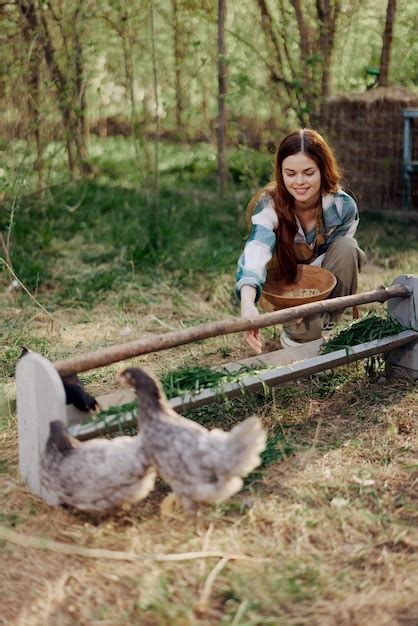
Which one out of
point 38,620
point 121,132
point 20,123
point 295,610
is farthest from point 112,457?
point 121,132

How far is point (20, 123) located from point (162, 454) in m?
4.22

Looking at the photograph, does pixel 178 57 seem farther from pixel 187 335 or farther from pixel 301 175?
pixel 187 335

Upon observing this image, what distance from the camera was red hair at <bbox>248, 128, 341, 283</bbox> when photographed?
366cm

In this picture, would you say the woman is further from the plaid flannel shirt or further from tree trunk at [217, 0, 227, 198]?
tree trunk at [217, 0, 227, 198]

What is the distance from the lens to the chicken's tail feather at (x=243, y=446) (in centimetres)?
217

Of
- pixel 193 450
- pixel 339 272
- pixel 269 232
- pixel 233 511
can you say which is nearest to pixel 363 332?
pixel 339 272

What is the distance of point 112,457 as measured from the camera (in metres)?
2.39

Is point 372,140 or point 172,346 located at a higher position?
point 372,140

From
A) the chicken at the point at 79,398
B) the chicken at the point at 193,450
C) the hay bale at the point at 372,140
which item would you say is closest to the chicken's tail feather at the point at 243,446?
the chicken at the point at 193,450

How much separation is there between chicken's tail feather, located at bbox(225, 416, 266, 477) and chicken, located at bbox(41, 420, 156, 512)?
0.29 m

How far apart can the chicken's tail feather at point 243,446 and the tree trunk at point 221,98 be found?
4.24 meters

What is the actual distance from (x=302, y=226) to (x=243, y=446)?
2001 millimetres

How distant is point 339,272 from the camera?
3.94 m

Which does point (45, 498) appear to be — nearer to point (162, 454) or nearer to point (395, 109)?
point (162, 454)
